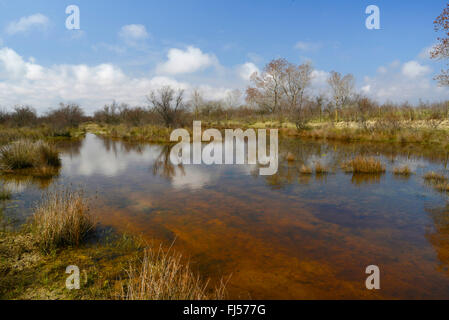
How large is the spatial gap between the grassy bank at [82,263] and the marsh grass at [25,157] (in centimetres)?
752

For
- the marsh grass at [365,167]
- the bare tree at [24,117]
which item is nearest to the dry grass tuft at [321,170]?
the marsh grass at [365,167]

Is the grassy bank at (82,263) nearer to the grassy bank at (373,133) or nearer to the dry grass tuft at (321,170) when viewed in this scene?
the dry grass tuft at (321,170)

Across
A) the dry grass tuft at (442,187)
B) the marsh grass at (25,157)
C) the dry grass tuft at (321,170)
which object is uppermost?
the marsh grass at (25,157)

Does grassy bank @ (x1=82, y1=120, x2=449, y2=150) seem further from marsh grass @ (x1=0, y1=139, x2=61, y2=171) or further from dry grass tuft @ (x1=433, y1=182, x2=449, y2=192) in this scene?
marsh grass @ (x1=0, y1=139, x2=61, y2=171)

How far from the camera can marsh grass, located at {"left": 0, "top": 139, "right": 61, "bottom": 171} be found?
36.0 feet

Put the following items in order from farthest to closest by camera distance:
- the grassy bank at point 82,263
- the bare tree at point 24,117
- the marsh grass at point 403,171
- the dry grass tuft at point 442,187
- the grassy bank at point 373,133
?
1. the bare tree at point 24,117
2. the grassy bank at point 373,133
3. the marsh grass at point 403,171
4. the dry grass tuft at point 442,187
5. the grassy bank at point 82,263

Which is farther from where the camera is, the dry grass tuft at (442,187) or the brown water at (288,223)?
the dry grass tuft at (442,187)

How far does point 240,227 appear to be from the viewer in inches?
226

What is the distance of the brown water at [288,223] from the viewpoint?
382 cm

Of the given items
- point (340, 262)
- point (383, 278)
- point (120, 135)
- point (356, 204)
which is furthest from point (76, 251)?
point (120, 135)

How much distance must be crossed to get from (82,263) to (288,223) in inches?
169

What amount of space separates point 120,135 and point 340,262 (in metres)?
28.0

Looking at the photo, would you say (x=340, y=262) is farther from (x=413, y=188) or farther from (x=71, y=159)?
(x=71, y=159)

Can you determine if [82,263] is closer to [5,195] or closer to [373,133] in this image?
[5,195]
